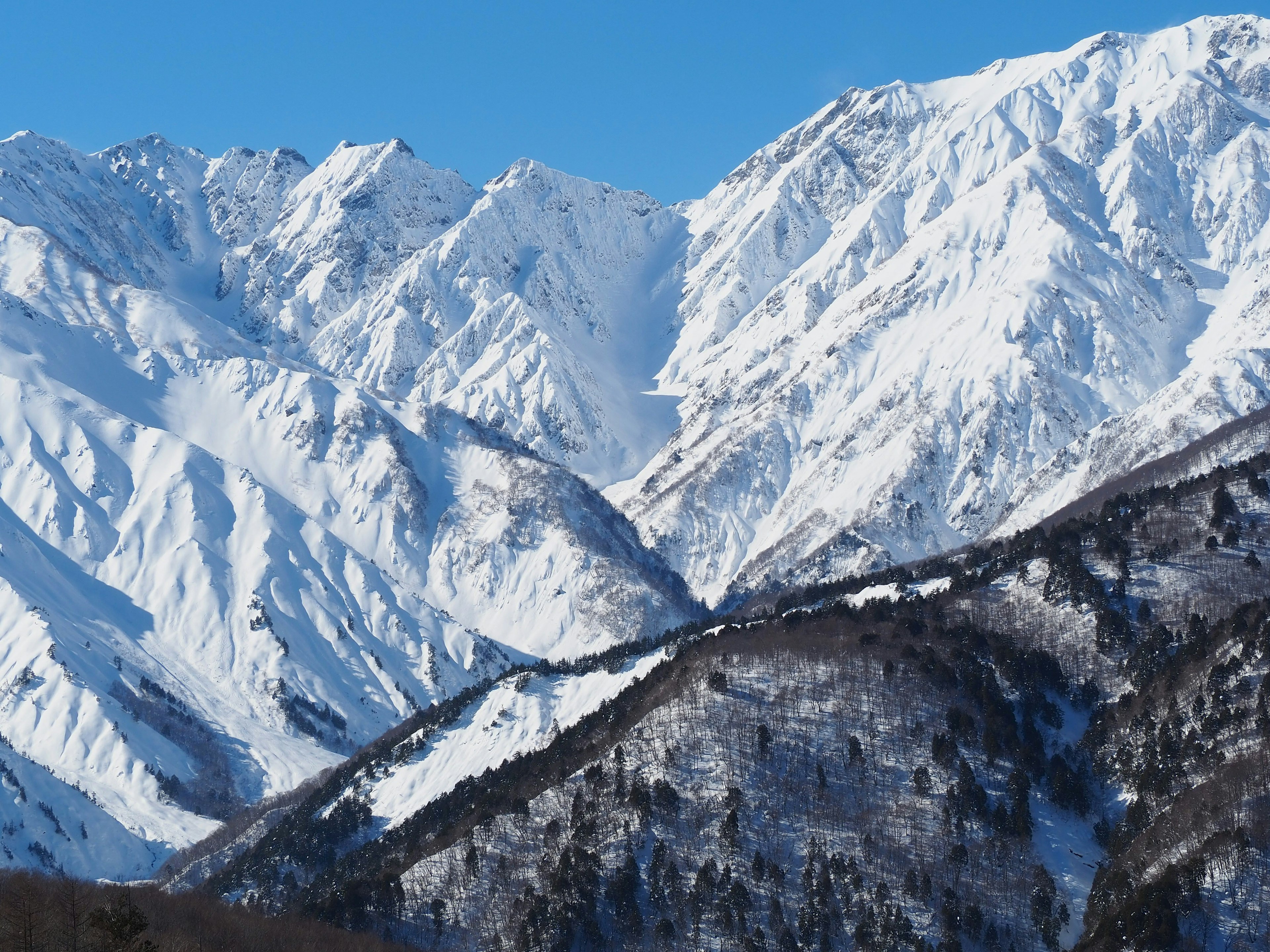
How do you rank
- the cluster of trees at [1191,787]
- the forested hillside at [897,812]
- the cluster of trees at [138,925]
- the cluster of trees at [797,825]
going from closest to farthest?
the cluster of trees at [138,925] < the cluster of trees at [1191,787] < the forested hillside at [897,812] < the cluster of trees at [797,825]

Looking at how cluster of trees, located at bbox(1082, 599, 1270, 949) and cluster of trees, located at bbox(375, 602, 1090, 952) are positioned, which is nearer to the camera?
cluster of trees, located at bbox(1082, 599, 1270, 949)

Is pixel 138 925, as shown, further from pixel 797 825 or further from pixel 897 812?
pixel 897 812

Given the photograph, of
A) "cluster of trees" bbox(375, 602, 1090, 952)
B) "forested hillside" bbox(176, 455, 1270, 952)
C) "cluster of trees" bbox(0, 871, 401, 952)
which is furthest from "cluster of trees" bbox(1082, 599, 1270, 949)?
"cluster of trees" bbox(0, 871, 401, 952)

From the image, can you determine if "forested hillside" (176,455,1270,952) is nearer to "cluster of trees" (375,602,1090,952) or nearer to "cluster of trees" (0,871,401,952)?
"cluster of trees" (375,602,1090,952)

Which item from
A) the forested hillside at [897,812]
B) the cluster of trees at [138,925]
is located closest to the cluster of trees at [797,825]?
the forested hillside at [897,812]

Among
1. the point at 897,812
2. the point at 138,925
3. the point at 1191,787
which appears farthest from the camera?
the point at 897,812

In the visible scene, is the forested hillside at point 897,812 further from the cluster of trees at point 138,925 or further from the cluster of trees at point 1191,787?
the cluster of trees at point 138,925

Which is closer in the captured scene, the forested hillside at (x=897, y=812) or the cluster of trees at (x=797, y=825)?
the forested hillside at (x=897, y=812)

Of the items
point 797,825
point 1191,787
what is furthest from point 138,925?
point 1191,787

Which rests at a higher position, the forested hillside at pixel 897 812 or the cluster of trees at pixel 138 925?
the forested hillside at pixel 897 812

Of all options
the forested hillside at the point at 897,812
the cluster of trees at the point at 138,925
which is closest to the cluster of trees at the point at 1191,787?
the forested hillside at the point at 897,812

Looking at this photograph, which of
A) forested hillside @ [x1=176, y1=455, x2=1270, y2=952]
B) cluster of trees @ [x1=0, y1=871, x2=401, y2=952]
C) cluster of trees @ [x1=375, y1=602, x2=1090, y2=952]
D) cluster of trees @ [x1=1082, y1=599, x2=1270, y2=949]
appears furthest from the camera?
cluster of trees @ [x1=375, y1=602, x2=1090, y2=952]

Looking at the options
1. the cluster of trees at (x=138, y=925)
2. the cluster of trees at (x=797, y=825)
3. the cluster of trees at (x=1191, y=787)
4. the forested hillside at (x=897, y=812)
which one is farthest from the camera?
the cluster of trees at (x=797, y=825)

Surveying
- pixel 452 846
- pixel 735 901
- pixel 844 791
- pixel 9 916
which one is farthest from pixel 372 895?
pixel 9 916
